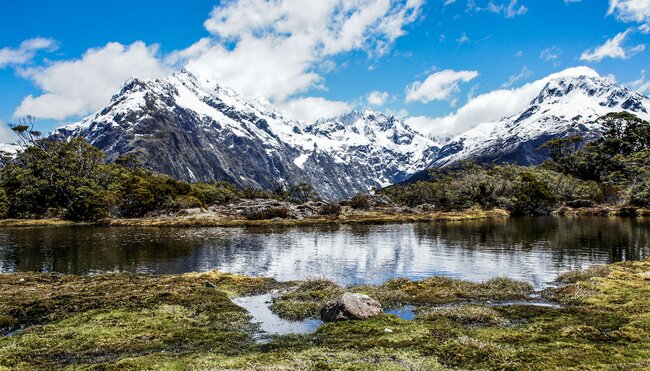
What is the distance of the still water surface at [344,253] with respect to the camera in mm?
51069

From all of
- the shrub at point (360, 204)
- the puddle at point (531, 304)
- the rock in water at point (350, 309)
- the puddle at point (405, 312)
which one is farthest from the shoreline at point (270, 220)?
the rock in water at point (350, 309)

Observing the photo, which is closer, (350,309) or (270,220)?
(350,309)

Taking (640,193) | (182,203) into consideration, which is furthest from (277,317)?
(182,203)

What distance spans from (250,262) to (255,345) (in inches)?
1433

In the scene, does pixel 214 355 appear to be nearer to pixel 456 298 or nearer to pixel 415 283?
pixel 456 298

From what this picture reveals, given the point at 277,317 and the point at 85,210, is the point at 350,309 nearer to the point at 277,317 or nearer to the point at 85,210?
the point at 277,317

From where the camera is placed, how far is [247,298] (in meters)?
36.8

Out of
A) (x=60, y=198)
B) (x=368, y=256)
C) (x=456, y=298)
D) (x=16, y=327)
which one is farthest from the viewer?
(x=60, y=198)

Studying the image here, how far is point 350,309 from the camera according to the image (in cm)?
2728

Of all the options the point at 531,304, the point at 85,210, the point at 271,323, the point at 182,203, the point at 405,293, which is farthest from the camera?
the point at 182,203

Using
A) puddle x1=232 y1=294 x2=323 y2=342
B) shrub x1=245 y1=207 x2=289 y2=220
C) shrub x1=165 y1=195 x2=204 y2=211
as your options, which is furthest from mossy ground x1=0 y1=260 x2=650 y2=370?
shrub x1=165 y1=195 x2=204 y2=211

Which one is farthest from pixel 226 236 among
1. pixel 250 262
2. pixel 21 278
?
pixel 21 278

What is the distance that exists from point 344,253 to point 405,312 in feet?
122

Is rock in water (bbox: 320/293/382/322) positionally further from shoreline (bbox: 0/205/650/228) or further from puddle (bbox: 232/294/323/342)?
shoreline (bbox: 0/205/650/228)
